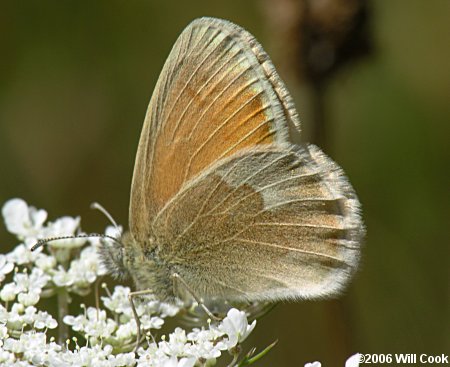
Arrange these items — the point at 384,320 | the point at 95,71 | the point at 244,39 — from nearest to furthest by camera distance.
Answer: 1. the point at 244,39
2. the point at 384,320
3. the point at 95,71

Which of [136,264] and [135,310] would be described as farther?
[136,264]

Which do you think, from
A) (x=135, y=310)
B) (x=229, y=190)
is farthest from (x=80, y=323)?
(x=229, y=190)

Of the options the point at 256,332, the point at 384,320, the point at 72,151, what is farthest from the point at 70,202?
the point at 384,320

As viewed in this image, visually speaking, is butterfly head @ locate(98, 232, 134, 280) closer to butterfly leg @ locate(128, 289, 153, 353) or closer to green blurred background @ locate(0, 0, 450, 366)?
butterfly leg @ locate(128, 289, 153, 353)

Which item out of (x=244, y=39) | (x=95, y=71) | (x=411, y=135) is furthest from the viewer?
(x=95, y=71)

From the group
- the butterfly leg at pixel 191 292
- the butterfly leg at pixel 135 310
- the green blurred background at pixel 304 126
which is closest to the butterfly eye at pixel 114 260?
the butterfly leg at pixel 135 310

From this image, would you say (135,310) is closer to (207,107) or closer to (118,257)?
(118,257)

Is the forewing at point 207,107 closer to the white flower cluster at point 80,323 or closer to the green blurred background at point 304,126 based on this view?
the white flower cluster at point 80,323

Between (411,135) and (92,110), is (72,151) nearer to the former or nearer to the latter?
(92,110)
